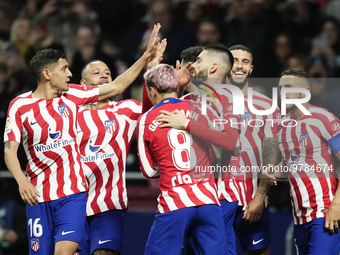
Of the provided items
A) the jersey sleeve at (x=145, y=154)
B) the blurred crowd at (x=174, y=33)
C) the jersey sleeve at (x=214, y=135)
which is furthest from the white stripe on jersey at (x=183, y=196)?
the blurred crowd at (x=174, y=33)

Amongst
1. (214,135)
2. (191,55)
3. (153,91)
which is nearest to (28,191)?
(153,91)

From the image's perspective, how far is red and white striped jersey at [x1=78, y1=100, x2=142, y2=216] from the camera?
193 inches

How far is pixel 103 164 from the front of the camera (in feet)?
16.2

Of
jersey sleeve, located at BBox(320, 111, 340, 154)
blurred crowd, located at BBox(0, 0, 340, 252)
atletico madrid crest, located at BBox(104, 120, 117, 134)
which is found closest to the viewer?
jersey sleeve, located at BBox(320, 111, 340, 154)

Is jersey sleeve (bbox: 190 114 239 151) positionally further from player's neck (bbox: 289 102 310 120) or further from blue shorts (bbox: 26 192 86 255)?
blue shorts (bbox: 26 192 86 255)

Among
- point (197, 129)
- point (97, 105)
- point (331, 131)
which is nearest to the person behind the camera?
point (197, 129)

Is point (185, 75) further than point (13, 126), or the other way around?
point (185, 75)

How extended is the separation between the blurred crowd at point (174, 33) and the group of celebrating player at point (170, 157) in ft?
7.71

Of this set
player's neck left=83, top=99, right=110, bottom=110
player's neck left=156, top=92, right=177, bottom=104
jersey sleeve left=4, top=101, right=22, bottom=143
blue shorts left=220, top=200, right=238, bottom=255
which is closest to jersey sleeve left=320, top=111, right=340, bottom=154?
blue shorts left=220, top=200, right=238, bottom=255

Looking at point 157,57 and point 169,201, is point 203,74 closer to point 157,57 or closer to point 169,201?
point 157,57

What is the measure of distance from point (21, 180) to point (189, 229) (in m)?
1.53

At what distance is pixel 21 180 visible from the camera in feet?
13.8

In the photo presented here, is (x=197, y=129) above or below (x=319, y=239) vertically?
above

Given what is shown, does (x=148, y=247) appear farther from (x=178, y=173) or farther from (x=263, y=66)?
(x=263, y=66)
